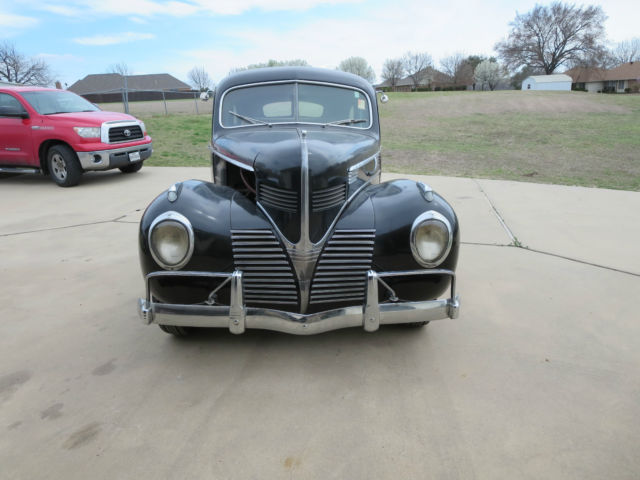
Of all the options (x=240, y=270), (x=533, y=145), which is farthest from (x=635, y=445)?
(x=533, y=145)

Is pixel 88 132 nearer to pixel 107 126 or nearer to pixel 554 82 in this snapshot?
pixel 107 126

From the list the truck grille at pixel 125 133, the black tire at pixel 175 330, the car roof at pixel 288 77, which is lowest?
the black tire at pixel 175 330

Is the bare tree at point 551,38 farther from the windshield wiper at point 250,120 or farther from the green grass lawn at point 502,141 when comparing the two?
the windshield wiper at point 250,120

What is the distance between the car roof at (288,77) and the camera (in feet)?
12.6

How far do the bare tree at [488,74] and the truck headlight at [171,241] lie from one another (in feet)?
252

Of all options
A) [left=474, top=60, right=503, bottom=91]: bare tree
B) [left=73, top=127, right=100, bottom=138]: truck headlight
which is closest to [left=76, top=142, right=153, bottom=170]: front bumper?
[left=73, top=127, right=100, bottom=138]: truck headlight

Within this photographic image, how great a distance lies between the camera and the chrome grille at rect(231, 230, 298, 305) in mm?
2367

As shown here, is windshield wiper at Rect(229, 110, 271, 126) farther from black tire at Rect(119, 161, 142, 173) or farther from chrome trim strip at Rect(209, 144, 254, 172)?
black tire at Rect(119, 161, 142, 173)

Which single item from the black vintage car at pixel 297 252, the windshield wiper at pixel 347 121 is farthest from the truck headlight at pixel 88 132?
the black vintage car at pixel 297 252

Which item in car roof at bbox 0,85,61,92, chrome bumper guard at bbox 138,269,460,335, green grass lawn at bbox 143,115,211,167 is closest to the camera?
chrome bumper guard at bbox 138,269,460,335

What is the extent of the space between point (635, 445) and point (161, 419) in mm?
2258

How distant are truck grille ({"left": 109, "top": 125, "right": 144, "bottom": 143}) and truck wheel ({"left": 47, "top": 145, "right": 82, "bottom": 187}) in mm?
718

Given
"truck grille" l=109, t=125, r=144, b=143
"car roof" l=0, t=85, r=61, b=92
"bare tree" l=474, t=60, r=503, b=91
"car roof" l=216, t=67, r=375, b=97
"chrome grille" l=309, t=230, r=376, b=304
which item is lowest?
"chrome grille" l=309, t=230, r=376, b=304

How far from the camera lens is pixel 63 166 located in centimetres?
762
